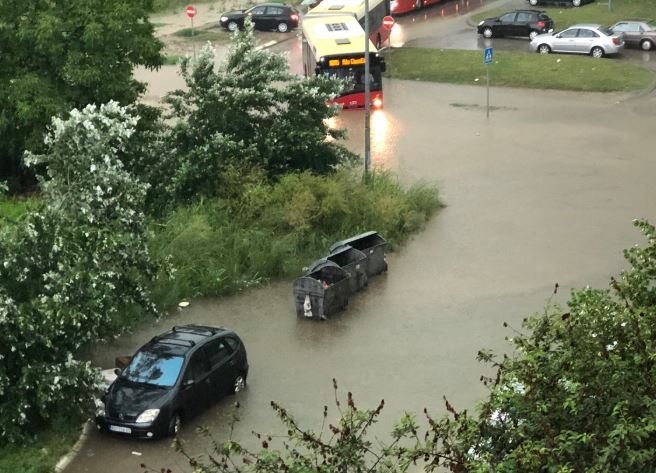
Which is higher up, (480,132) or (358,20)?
(358,20)

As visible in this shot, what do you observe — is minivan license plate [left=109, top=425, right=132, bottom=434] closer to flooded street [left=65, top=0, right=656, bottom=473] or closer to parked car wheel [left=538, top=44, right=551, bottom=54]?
flooded street [left=65, top=0, right=656, bottom=473]

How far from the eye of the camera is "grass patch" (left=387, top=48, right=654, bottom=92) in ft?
131

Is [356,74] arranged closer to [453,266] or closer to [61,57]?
[61,57]

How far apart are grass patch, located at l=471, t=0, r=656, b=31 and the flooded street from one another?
11530 mm

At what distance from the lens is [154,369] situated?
1755cm

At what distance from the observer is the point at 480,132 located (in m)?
34.8

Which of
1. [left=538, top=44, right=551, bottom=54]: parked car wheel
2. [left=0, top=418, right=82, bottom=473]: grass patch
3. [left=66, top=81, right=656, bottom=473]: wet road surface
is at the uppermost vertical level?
[left=538, top=44, right=551, bottom=54]: parked car wheel

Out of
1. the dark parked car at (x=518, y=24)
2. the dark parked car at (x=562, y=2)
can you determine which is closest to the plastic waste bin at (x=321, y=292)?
the dark parked car at (x=518, y=24)

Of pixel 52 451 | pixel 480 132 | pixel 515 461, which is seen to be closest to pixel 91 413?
pixel 52 451

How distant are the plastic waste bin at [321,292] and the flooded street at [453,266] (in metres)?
0.24

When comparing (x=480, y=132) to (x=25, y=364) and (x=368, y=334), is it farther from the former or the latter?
(x=25, y=364)

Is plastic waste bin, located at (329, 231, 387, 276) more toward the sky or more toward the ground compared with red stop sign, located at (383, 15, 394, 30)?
more toward the ground

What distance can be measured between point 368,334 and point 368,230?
465 centimetres

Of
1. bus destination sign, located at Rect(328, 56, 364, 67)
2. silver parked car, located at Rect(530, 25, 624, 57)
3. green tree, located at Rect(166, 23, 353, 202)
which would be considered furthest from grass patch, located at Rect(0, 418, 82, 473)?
silver parked car, located at Rect(530, 25, 624, 57)
